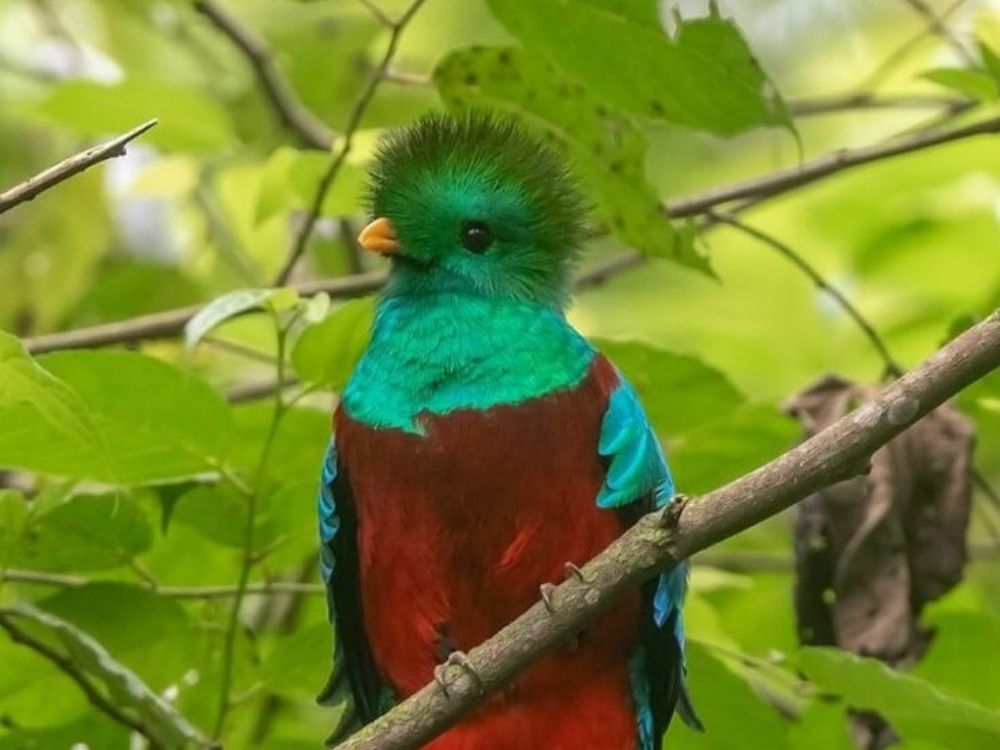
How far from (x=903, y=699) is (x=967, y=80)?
41.5 inches

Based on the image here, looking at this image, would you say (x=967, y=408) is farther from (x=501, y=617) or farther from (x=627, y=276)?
(x=627, y=276)

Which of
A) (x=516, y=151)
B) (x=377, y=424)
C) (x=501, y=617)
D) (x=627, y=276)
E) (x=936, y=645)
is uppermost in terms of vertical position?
(x=516, y=151)

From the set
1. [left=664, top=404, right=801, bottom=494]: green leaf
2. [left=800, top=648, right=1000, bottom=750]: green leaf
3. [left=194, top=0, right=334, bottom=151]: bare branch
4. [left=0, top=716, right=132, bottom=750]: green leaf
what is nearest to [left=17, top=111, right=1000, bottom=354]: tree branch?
[left=664, top=404, right=801, bottom=494]: green leaf

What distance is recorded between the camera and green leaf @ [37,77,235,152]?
12.5ft

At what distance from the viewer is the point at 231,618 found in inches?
112

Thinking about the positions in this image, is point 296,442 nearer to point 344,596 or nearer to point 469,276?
point 344,596

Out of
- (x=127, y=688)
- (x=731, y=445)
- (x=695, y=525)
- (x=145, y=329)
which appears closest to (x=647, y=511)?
(x=731, y=445)

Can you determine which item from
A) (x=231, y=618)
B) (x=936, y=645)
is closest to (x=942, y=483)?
(x=936, y=645)

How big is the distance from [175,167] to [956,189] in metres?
2.30

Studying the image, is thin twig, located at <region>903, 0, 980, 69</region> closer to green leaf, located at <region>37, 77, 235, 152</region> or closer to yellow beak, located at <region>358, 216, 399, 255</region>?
yellow beak, located at <region>358, 216, 399, 255</region>

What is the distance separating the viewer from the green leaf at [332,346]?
9.56 ft

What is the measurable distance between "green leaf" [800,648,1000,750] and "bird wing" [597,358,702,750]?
0.94 ft

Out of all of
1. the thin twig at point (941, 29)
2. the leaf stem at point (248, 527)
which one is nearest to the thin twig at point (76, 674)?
the leaf stem at point (248, 527)

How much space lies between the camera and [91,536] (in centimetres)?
289
